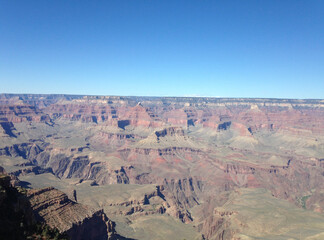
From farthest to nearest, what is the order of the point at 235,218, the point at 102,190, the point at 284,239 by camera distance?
the point at 102,190 → the point at 235,218 → the point at 284,239

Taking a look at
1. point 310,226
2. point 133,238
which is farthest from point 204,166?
point 133,238

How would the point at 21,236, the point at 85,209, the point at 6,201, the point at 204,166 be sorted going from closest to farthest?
the point at 21,236 → the point at 6,201 → the point at 85,209 → the point at 204,166

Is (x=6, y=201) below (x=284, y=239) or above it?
above

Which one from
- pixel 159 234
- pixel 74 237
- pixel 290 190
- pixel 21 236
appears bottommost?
pixel 290 190

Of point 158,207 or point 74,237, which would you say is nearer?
point 74,237

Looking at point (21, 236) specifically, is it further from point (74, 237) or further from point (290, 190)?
point (290, 190)

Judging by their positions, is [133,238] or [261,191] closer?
[133,238]

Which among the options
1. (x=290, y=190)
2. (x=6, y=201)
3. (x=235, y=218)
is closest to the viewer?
(x=6, y=201)

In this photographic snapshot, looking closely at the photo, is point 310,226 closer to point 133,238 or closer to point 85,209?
point 133,238

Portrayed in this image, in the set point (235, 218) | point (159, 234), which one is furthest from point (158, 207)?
point (235, 218)
